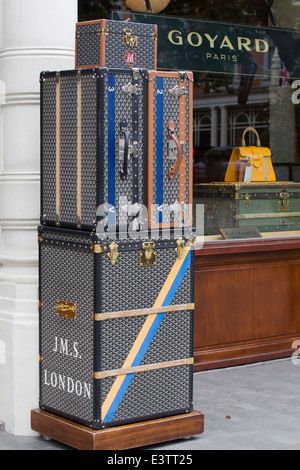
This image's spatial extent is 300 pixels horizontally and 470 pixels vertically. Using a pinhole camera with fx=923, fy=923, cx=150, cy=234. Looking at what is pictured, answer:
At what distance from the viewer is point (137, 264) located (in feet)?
17.2

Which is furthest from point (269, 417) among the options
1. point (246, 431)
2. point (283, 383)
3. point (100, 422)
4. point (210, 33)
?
point (210, 33)

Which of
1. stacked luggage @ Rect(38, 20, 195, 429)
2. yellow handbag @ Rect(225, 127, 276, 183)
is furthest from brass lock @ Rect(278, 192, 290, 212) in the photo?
stacked luggage @ Rect(38, 20, 195, 429)

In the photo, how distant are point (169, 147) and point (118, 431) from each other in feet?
5.37

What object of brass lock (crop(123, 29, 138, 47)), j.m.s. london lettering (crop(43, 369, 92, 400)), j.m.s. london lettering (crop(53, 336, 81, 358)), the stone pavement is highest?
brass lock (crop(123, 29, 138, 47))

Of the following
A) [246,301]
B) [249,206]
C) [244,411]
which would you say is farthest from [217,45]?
[244,411]

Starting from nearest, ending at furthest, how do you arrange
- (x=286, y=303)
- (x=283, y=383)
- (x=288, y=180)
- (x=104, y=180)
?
(x=104, y=180) → (x=283, y=383) → (x=286, y=303) → (x=288, y=180)

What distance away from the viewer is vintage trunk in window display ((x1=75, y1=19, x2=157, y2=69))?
5160 mm

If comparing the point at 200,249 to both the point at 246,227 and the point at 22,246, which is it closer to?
the point at 246,227

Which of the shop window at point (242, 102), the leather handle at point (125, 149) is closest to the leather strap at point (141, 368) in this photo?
the leather handle at point (125, 149)

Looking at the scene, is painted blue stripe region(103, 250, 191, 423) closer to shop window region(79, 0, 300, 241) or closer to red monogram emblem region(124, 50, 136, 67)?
red monogram emblem region(124, 50, 136, 67)

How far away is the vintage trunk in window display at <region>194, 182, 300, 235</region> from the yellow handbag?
0.14 metres

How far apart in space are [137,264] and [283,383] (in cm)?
222

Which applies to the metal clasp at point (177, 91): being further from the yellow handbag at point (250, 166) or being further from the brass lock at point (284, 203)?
the brass lock at point (284, 203)

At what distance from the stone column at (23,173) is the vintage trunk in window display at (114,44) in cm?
39
